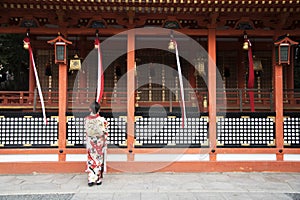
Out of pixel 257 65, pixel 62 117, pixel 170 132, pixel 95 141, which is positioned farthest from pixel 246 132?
pixel 62 117

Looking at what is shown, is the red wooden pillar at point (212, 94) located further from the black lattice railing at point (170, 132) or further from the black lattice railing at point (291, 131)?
the black lattice railing at point (291, 131)

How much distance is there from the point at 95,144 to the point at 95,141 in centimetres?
7

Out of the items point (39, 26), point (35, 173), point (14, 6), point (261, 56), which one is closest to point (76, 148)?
point (35, 173)

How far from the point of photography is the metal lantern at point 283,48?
673 cm

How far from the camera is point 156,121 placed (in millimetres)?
7098

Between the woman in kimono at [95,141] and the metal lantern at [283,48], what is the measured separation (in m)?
4.93

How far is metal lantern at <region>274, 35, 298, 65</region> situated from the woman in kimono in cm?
493

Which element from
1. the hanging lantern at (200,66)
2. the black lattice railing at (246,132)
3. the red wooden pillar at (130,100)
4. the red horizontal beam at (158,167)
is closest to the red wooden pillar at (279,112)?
the black lattice railing at (246,132)

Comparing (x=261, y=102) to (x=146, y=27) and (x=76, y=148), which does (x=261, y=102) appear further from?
(x=76, y=148)

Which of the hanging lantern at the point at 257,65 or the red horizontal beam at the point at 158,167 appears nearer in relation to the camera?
the red horizontal beam at the point at 158,167

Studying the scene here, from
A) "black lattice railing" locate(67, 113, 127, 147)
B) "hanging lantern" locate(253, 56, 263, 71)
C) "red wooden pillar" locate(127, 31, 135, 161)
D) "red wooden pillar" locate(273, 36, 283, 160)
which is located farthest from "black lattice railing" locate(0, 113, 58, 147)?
"hanging lantern" locate(253, 56, 263, 71)

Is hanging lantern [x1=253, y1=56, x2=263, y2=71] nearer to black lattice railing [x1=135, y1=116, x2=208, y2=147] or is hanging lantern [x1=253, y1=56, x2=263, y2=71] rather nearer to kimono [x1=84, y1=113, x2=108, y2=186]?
black lattice railing [x1=135, y1=116, x2=208, y2=147]

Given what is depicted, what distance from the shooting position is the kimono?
576 cm

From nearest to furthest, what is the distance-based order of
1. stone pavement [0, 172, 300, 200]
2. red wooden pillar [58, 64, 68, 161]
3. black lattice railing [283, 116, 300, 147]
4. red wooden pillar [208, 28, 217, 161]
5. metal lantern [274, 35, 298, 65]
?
stone pavement [0, 172, 300, 200], metal lantern [274, 35, 298, 65], red wooden pillar [58, 64, 68, 161], red wooden pillar [208, 28, 217, 161], black lattice railing [283, 116, 300, 147]
